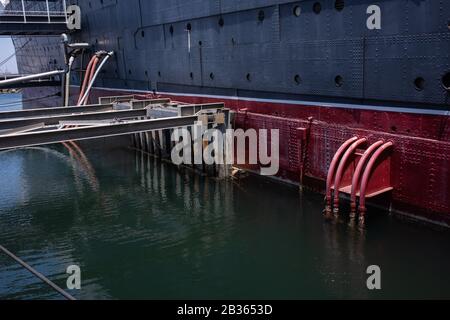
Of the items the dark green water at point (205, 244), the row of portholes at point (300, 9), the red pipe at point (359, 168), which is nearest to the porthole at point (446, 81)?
the red pipe at point (359, 168)

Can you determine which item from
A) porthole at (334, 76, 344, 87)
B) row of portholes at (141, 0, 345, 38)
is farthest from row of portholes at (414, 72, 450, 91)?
row of portholes at (141, 0, 345, 38)

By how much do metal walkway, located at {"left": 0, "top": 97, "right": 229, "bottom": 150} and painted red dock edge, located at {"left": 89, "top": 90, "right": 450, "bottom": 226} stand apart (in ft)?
7.87

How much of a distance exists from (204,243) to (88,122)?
6.30 metres

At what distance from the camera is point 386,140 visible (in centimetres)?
1159

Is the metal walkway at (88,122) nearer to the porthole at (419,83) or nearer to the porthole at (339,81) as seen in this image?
the porthole at (339,81)

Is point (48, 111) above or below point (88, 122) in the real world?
above

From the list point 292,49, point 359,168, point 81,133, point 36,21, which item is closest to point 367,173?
point 359,168

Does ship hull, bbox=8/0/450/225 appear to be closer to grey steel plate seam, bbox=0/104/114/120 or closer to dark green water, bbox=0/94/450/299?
dark green water, bbox=0/94/450/299

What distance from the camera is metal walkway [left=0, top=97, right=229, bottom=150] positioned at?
1161 centimetres

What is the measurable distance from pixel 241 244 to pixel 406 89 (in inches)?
221

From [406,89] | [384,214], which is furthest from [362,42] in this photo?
[384,214]

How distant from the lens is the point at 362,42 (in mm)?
12305

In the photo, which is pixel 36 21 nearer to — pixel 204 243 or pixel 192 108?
pixel 192 108
